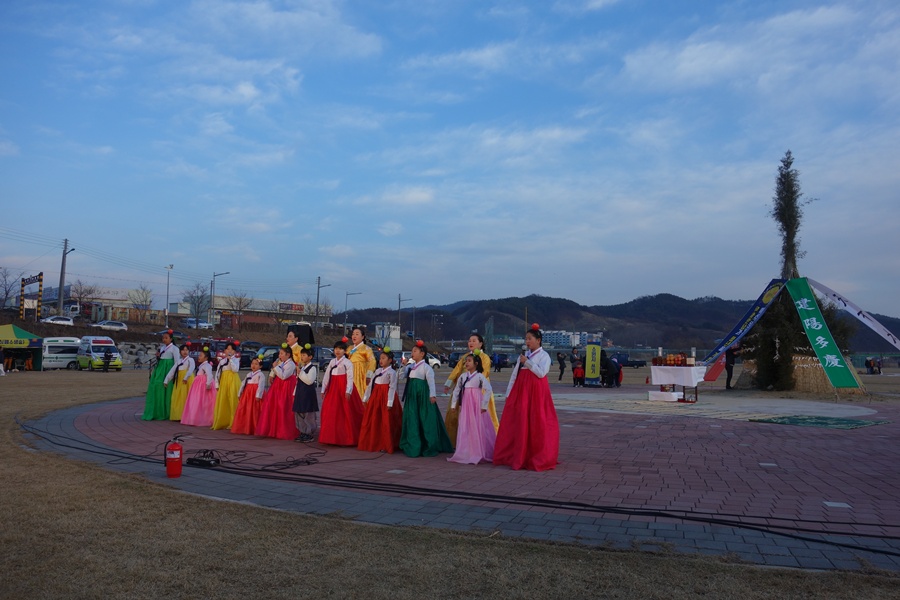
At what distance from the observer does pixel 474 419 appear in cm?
878

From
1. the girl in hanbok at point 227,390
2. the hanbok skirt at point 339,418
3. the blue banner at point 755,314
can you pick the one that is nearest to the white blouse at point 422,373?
the hanbok skirt at point 339,418

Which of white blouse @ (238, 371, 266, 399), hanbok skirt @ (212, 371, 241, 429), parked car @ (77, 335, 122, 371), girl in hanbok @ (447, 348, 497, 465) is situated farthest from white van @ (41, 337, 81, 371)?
girl in hanbok @ (447, 348, 497, 465)

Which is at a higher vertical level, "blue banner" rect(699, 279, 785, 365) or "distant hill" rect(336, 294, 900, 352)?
"distant hill" rect(336, 294, 900, 352)

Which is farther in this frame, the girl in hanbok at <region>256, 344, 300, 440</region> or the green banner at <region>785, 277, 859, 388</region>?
the green banner at <region>785, 277, 859, 388</region>

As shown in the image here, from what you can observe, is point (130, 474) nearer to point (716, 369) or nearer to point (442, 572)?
point (442, 572)

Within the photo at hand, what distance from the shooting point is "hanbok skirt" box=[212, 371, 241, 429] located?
12.0 meters

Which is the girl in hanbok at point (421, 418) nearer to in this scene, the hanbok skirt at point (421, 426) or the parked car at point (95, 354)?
the hanbok skirt at point (421, 426)

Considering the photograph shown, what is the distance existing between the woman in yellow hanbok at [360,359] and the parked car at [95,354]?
27535mm

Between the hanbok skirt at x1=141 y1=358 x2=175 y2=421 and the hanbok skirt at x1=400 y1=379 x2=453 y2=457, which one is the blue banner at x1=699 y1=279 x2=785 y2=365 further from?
the hanbok skirt at x1=141 y1=358 x2=175 y2=421

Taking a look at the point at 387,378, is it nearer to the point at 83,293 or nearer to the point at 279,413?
the point at 279,413

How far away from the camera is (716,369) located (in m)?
24.8

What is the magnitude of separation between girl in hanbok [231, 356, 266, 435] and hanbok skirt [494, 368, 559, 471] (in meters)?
4.94

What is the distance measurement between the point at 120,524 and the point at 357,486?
2349mm

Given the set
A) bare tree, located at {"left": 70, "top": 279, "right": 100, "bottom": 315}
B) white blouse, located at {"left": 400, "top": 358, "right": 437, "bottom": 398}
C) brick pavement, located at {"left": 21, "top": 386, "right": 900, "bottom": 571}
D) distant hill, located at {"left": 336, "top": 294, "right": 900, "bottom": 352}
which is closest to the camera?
brick pavement, located at {"left": 21, "top": 386, "right": 900, "bottom": 571}
